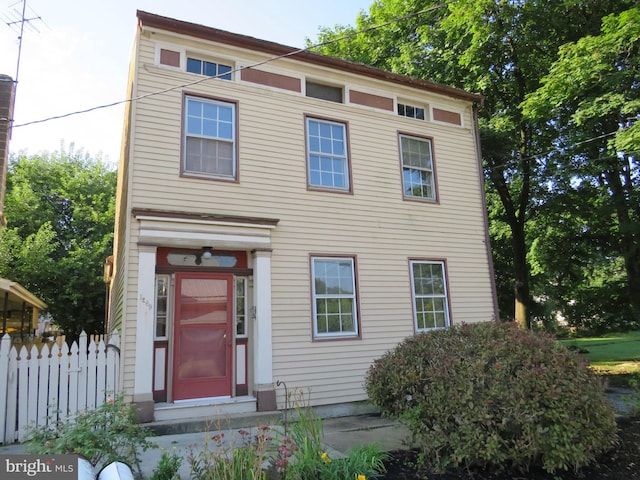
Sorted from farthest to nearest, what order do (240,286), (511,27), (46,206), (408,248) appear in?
1. (46,206)
2. (511,27)
3. (408,248)
4. (240,286)

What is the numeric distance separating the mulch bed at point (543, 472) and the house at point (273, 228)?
10.2 ft

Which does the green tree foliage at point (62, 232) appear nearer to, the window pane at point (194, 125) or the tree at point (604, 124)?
the window pane at point (194, 125)

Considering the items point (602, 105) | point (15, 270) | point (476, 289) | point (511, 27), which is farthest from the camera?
point (15, 270)

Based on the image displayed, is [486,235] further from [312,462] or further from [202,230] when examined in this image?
[312,462]

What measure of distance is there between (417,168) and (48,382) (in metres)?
8.21

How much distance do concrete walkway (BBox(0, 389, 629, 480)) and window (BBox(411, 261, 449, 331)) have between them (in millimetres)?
2610

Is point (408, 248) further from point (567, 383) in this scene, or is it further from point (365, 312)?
point (567, 383)

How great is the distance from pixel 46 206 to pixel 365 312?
21524 millimetres

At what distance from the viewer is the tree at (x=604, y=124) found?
1069cm

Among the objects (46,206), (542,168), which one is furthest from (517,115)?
(46,206)

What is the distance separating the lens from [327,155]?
9094mm

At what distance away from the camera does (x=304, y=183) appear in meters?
8.64

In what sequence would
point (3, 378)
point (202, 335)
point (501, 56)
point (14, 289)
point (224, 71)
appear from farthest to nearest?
point (501, 56) → point (14, 289) → point (224, 71) → point (202, 335) → point (3, 378)

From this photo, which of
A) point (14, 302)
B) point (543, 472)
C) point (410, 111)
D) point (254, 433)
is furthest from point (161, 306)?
point (14, 302)
